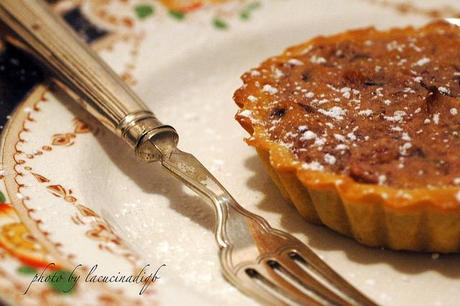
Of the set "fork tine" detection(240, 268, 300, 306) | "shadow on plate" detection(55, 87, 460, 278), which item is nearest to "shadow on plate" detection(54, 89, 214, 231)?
"shadow on plate" detection(55, 87, 460, 278)

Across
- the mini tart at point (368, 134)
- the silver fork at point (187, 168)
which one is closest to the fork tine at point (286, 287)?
the silver fork at point (187, 168)

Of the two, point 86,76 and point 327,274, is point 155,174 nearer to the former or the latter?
point 86,76

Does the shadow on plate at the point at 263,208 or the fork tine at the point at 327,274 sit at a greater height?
the fork tine at the point at 327,274

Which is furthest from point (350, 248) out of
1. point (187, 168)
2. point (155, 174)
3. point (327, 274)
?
point (155, 174)

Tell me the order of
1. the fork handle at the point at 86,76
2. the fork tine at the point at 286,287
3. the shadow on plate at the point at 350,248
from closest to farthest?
the fork tine at the point at 286,287, the shadow on plate at the point at 350,248, the fork handle at the point at 86,76

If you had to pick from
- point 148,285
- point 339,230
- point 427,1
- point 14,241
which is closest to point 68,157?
point 14,241

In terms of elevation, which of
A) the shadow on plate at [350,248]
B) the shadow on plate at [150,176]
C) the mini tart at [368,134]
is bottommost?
the shadow on plate at [350,248]

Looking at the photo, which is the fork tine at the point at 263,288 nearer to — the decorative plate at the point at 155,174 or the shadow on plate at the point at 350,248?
the decorative plate at the point at 155,174
